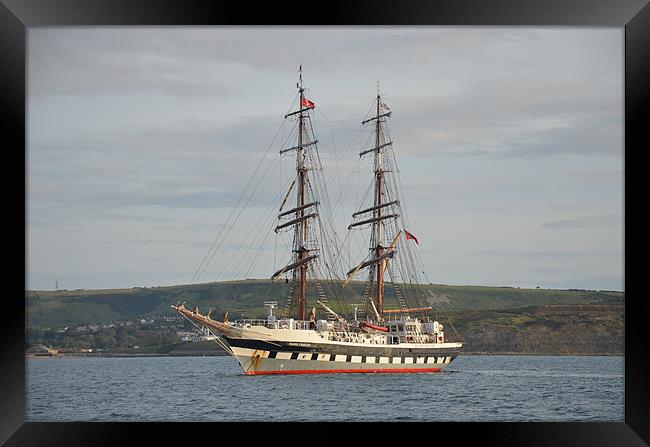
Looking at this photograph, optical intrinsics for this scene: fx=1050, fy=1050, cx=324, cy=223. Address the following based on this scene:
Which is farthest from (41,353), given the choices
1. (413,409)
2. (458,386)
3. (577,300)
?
(413,409)

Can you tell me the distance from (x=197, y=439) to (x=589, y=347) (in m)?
88.7

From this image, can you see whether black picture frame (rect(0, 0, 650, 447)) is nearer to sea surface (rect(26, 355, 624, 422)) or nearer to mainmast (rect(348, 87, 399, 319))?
sea surface (rect(26, 355, 624, 422))

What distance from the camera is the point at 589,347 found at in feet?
317

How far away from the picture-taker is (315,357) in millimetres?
36844

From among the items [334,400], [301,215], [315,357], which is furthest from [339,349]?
[334,400]

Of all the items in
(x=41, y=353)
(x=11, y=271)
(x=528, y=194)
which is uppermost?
(x=528, y=194)

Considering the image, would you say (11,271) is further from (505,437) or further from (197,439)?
(505,437)

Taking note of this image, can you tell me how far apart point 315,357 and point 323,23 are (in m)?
26.0

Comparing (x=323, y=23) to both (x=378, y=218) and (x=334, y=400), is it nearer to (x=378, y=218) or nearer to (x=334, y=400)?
(x=334, y=400)

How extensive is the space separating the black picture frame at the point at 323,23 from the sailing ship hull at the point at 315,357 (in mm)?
23845

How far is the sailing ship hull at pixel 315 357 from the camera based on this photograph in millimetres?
36188

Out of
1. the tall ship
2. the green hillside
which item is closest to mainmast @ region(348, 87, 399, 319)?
the tall ship

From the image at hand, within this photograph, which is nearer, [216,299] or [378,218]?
[378,218]

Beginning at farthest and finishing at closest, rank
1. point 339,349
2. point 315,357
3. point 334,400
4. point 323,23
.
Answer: point 339,349 < point 315,357 < point 334,400 < point 323,23
